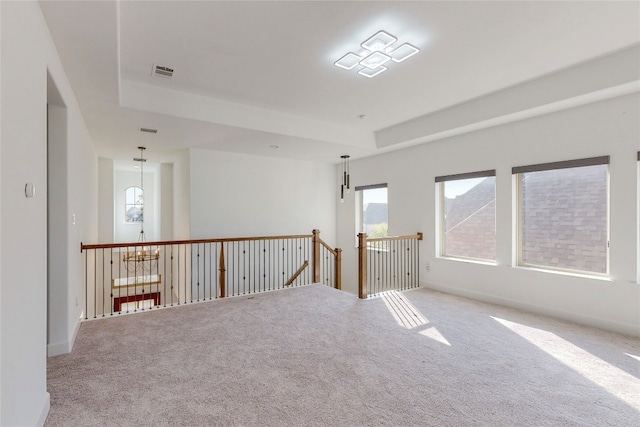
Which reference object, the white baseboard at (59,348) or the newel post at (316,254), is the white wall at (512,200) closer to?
the newel post at (316,254)

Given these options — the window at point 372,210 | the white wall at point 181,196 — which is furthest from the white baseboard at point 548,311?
the white wall at point 181,196

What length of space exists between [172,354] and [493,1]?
395 centimetres

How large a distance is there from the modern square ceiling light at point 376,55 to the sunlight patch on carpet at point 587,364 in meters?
3.11

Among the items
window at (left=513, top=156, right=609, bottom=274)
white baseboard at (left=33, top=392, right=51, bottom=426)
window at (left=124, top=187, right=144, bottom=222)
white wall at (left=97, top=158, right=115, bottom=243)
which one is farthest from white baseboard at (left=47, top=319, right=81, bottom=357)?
window at (left=124, top=187, right=144, bottom=222)

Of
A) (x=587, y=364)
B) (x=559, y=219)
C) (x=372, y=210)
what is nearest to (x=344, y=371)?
(x=587, y=364)

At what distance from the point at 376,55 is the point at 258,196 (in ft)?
13.6

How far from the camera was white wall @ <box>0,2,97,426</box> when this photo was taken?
1422 millimetres

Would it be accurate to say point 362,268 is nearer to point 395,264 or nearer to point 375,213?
point 395,264

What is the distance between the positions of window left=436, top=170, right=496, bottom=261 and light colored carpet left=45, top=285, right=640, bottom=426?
118 cm

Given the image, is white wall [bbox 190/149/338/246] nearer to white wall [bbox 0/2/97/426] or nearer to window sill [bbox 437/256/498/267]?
window sill [bbox 437/256/498/267]

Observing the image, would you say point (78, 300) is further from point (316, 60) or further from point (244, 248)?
point (316, 60)

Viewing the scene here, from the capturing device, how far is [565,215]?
12.9ft

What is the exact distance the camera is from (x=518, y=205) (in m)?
4.43

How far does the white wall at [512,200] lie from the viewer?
11.2 feet
